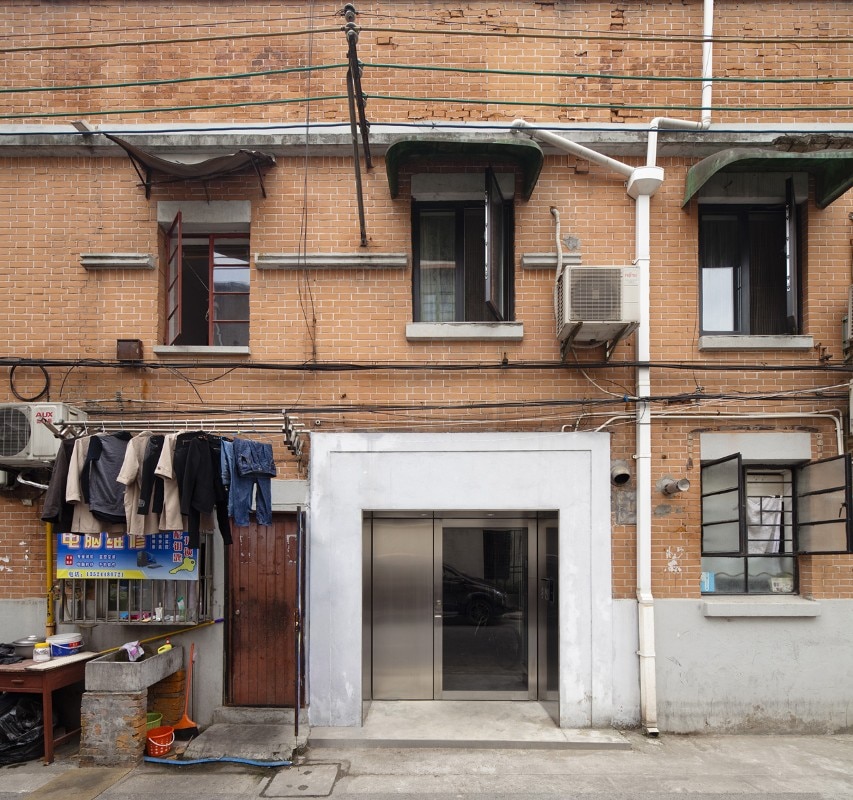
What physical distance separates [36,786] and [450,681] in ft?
15.3

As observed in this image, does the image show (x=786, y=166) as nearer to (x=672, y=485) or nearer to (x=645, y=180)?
(x=645, y=180)

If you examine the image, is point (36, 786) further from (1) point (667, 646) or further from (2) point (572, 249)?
(2) point (572, 249)

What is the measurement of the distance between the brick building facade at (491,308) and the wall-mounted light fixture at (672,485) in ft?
0.40

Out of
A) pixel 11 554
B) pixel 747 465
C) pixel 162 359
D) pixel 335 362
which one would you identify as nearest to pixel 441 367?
pixel 335 362

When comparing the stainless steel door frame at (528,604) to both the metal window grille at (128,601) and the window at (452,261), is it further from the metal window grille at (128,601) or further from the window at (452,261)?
the metal window grille at (128,601)

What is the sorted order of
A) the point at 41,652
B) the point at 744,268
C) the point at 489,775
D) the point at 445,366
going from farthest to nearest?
A: the point at 744,268 < the point at 445,366 < the point at 41,652 < the point at 489,775

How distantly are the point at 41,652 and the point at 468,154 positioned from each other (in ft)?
24.9

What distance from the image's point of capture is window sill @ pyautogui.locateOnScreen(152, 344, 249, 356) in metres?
7.91

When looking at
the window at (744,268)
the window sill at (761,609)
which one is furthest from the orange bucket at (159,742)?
the window at (744,268)

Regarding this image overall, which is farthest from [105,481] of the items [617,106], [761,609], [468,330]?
[761,609]

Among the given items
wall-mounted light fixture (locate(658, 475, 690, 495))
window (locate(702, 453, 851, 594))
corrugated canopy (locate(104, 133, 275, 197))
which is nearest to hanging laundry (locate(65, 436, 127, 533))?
corrugated canopy (locate(104, 133, 275, 197))

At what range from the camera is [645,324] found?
7.91 metres

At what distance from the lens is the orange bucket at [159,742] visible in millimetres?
6910

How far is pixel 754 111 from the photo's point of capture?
26.8 ft
